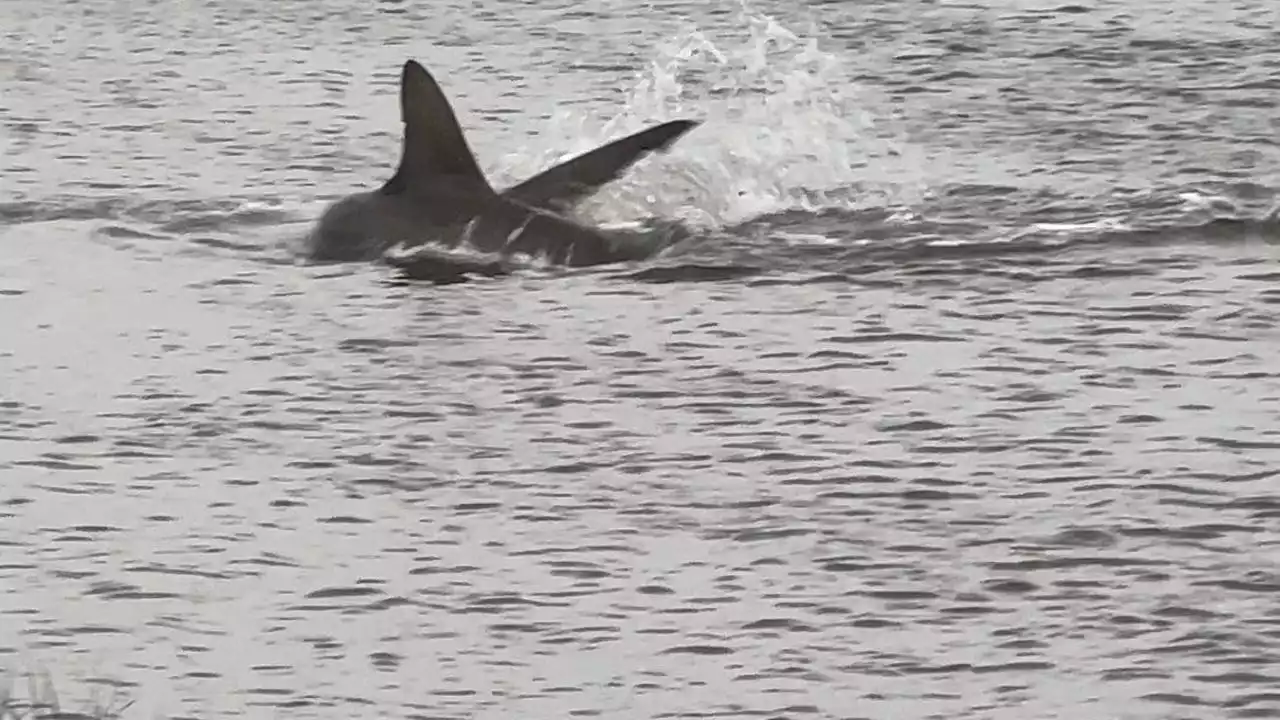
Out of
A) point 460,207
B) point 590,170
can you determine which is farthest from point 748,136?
point 460,207

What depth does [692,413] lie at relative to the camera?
40.6 ft

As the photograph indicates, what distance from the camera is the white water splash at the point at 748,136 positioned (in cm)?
1684

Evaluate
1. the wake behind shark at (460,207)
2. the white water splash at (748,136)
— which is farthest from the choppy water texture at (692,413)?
the wake behind shark at (460,207)

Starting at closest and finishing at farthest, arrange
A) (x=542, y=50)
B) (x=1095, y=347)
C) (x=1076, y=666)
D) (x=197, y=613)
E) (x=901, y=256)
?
(x=1076, y=666) < (x=197, y=613) < (x=1095, y=347) < (x=901, y=256) < (x=542, y=50)

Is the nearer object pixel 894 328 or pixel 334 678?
pixel 334 678

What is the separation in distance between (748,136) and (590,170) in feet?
12.0

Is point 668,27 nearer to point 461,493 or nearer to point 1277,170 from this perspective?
point 1277,170

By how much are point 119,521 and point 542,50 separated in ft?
40.1

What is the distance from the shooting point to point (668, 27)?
2412 cm

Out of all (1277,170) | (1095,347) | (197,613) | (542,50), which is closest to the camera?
(197,613)

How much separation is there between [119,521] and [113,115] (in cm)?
1011

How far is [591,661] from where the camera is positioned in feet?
31.0

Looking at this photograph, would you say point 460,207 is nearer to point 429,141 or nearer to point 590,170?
point 429,141

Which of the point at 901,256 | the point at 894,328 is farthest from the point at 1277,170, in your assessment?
the point at 894,328
